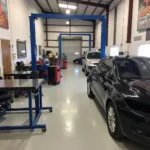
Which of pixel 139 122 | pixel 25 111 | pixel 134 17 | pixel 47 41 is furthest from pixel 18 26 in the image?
pixel 47 41

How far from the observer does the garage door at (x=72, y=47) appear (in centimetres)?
1727

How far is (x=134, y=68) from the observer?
9.56 ft

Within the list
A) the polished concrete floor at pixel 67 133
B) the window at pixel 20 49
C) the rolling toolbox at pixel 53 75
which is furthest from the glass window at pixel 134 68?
the window at pixel 20 49

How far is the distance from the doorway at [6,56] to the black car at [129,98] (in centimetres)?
433

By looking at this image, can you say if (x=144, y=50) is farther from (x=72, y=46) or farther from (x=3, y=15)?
(x=72, y=46)

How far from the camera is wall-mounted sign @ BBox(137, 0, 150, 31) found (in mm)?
5773

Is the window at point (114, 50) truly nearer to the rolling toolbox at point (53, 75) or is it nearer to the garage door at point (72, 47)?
the rolling toolbox at point (53, 75)

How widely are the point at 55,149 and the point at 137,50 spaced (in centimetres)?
598

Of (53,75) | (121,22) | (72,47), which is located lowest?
(53,75)

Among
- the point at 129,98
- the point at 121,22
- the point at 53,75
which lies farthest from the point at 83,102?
the point at 121,22

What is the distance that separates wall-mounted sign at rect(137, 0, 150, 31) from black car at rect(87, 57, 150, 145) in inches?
141

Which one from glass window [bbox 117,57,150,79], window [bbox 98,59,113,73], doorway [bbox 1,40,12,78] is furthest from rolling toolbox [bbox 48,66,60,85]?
glass window [bbox 117,57,150,79]

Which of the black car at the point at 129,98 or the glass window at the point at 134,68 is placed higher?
the glass window at the point at 134,68

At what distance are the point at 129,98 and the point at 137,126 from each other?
386 mm
